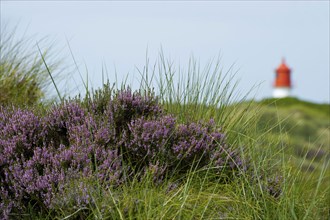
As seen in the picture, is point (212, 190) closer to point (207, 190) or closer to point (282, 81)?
point (207, 190)

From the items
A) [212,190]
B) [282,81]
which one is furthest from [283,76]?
[212,190]

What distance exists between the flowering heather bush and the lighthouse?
112 ft

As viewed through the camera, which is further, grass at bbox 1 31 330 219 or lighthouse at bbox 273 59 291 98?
lighthouse at bbox 273 59 291 98

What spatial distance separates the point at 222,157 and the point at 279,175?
46 cm

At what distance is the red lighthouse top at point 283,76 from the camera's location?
3841 cm

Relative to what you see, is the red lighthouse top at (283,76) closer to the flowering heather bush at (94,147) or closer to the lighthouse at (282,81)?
the lighthouse at (282,81)

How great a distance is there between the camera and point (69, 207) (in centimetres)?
392

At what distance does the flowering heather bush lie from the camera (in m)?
4.17

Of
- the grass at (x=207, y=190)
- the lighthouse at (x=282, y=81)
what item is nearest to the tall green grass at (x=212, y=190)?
the grass at (x=207, y=190)

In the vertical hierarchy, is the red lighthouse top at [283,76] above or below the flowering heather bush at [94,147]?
above

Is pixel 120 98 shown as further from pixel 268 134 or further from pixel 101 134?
pixel 268 134

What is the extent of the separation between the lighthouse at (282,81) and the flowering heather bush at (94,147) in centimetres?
3417

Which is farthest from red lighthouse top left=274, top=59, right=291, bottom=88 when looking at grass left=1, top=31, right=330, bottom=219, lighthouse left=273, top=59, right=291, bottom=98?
grass left=1, top=31, right=330, bottom=219

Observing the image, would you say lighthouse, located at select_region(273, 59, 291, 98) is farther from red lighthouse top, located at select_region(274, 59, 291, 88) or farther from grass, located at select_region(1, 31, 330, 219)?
grass, located at select_region(1, 31, 330, 219)
